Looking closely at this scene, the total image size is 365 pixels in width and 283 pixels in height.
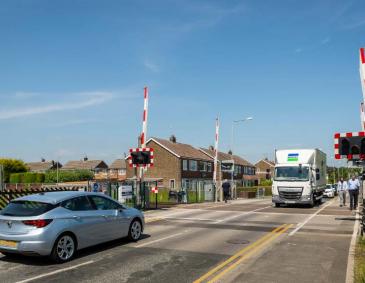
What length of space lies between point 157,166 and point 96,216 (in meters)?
51.4

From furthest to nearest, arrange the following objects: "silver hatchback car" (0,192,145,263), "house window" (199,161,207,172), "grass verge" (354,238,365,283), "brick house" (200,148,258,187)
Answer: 1. "brick house" (200,148,258,187)
2. "house window" (199,161,207,172)
3. "silver hatchback car" (0,192,145,263)
4. "grass verge" (354,238,365,283)

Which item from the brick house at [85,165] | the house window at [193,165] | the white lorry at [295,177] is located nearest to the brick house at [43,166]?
the brick house at [85,165]

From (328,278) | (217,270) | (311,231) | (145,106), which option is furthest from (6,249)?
(145,106)

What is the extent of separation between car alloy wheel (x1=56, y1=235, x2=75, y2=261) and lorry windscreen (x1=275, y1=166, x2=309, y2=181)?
57.4ft

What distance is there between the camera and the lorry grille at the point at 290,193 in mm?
24062

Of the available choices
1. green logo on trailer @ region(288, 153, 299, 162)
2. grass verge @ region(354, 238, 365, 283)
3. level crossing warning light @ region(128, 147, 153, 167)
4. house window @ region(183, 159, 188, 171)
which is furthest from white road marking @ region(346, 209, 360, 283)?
house window @ region(183, 159, 188, 171)

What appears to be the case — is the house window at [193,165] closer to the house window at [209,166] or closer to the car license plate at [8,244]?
the house window at [209,166]

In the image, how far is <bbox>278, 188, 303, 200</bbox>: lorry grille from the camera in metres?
24.1

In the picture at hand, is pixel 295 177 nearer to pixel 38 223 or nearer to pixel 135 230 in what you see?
pixel 135 230

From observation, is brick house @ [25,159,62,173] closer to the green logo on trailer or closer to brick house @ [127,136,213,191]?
brick house @ [127,136,213,191]

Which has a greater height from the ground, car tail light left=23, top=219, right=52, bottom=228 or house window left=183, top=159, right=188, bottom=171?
house window left=183, top=159, right=188, bottom=171

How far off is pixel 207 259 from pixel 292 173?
16.4 metres

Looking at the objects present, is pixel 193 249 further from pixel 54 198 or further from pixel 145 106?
pixel 145 106

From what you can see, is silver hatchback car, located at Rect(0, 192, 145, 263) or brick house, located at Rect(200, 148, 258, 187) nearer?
silver hatchback car, located at Rect(0, 192, 145, 263)
